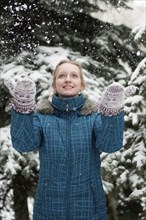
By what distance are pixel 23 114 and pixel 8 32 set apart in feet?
17.4

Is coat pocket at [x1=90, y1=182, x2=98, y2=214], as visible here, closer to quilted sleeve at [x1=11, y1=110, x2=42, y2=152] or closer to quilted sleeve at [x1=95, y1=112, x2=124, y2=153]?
quilted sleeve at [x1=95, y1=112, x2=124, y2=153]

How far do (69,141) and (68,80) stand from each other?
450mm

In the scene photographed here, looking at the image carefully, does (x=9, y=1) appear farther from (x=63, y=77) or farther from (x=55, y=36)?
(x=63, y=77)

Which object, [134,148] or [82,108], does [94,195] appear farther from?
[134,148]

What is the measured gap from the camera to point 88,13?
8117 mm

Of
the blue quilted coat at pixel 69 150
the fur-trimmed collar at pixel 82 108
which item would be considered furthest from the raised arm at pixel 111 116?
the fur-trimmed collar at pixel 82 108

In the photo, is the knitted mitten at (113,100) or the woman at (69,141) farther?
the woman at (69,141)

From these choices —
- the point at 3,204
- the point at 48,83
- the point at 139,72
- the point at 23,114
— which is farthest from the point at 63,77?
the point at 3,204

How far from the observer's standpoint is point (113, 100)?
2633 millimetres

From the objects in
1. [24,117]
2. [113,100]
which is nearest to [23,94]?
[24,117]

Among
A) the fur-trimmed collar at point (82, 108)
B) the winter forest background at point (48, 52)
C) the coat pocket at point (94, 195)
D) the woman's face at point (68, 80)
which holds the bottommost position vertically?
the coat pocket at point (94, 195)

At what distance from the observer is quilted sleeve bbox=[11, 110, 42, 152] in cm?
272

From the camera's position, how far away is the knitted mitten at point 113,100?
258 cm

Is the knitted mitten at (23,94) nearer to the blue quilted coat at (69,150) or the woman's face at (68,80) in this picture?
the blue quilted coat at (69,150)
